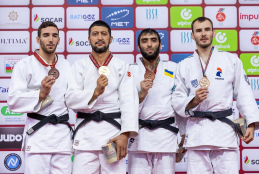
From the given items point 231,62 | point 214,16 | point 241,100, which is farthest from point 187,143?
point 214,16

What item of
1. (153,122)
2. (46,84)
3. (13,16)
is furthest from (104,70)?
(13,16)

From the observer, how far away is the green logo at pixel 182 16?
17.5 ft

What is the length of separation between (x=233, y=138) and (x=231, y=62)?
815 mm

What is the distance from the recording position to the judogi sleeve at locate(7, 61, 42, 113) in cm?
358

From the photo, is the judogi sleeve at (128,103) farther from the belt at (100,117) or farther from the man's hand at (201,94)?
the man's hand at (201,94)

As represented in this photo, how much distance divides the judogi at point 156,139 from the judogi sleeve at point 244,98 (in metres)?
0.74

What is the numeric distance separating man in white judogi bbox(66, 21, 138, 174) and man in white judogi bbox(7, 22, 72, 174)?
0.57 ft

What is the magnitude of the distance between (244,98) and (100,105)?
5.04 feet

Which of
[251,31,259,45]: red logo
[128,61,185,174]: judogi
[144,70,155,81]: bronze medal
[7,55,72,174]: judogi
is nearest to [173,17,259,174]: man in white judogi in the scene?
[128,61,185,174]: judogi

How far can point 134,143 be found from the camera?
3.99m

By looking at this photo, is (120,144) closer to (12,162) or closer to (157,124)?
(157,124)

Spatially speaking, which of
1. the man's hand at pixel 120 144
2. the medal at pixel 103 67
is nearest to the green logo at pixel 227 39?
the medal at pixel 103 67

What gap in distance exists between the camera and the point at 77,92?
3.52m

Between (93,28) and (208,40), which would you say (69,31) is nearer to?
(93,28)
